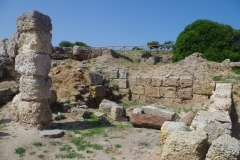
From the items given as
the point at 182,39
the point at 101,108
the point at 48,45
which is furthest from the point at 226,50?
the point at 48,45

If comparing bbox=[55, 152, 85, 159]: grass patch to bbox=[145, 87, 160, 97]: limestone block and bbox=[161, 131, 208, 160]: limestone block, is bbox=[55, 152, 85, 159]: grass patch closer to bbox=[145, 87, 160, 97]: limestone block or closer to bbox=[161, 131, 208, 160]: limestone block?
A: bbox=[161, 131, 208, 160]: limestone block

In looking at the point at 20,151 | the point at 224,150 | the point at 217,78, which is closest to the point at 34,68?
the point at 20,151

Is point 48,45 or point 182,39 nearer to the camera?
point 48,45

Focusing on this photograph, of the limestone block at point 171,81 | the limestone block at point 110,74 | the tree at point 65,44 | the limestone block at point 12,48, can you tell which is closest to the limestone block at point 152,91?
the limestone block at point 171,81

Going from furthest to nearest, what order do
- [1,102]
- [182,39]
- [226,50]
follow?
[182,39], [226,50], [1,102]

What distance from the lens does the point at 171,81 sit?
12812 millimetres

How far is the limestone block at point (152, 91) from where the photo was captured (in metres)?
13.2

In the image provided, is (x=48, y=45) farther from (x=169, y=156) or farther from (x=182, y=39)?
(x=182, y=39)

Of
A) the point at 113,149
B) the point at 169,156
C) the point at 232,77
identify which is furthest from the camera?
the point at 232,77

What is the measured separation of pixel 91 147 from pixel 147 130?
2.60 meters

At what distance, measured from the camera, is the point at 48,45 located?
26.6ft

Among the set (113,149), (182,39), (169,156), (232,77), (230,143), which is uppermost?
(182,39)

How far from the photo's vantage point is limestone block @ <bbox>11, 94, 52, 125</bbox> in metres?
7.75

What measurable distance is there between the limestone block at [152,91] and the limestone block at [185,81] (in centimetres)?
138
